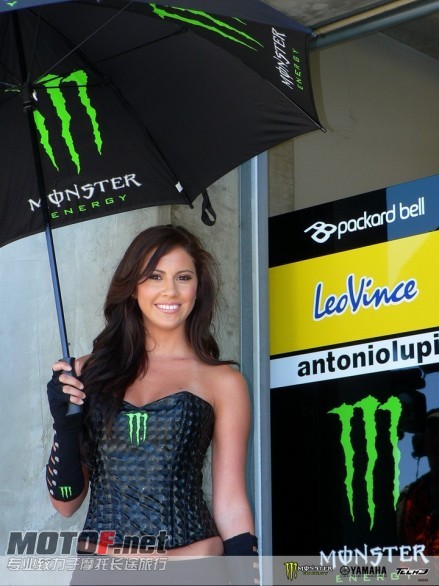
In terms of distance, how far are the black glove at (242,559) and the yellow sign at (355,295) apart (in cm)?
154

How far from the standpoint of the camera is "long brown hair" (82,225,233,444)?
2877mm

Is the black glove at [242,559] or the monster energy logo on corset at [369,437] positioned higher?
the monster energy logo on corset at [369,437]

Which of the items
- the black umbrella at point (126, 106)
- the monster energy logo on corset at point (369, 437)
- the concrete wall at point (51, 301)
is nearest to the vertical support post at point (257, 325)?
the concrete wall at point (51, 301)

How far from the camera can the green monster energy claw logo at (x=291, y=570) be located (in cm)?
429

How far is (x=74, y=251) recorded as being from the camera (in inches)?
184

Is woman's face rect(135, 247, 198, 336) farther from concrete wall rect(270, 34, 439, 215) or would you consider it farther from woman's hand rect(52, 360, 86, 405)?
concrete wall rect(270, 34, 439, 215)

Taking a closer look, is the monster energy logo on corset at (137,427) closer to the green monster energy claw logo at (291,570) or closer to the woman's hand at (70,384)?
the woman's hand at (70,384)

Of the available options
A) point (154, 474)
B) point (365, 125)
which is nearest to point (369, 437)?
point (154, 474)

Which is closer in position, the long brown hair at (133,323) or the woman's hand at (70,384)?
the woman's hand at (70,384)

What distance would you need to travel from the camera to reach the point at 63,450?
278cm

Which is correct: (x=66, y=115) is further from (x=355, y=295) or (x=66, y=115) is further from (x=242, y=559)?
Result: (x=355, y=295)

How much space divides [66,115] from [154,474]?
46.2 inches

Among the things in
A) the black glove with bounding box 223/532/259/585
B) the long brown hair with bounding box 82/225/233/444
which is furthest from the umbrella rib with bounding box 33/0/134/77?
the black glove with bounding box 223/532/259/585

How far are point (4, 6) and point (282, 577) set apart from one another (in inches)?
111
